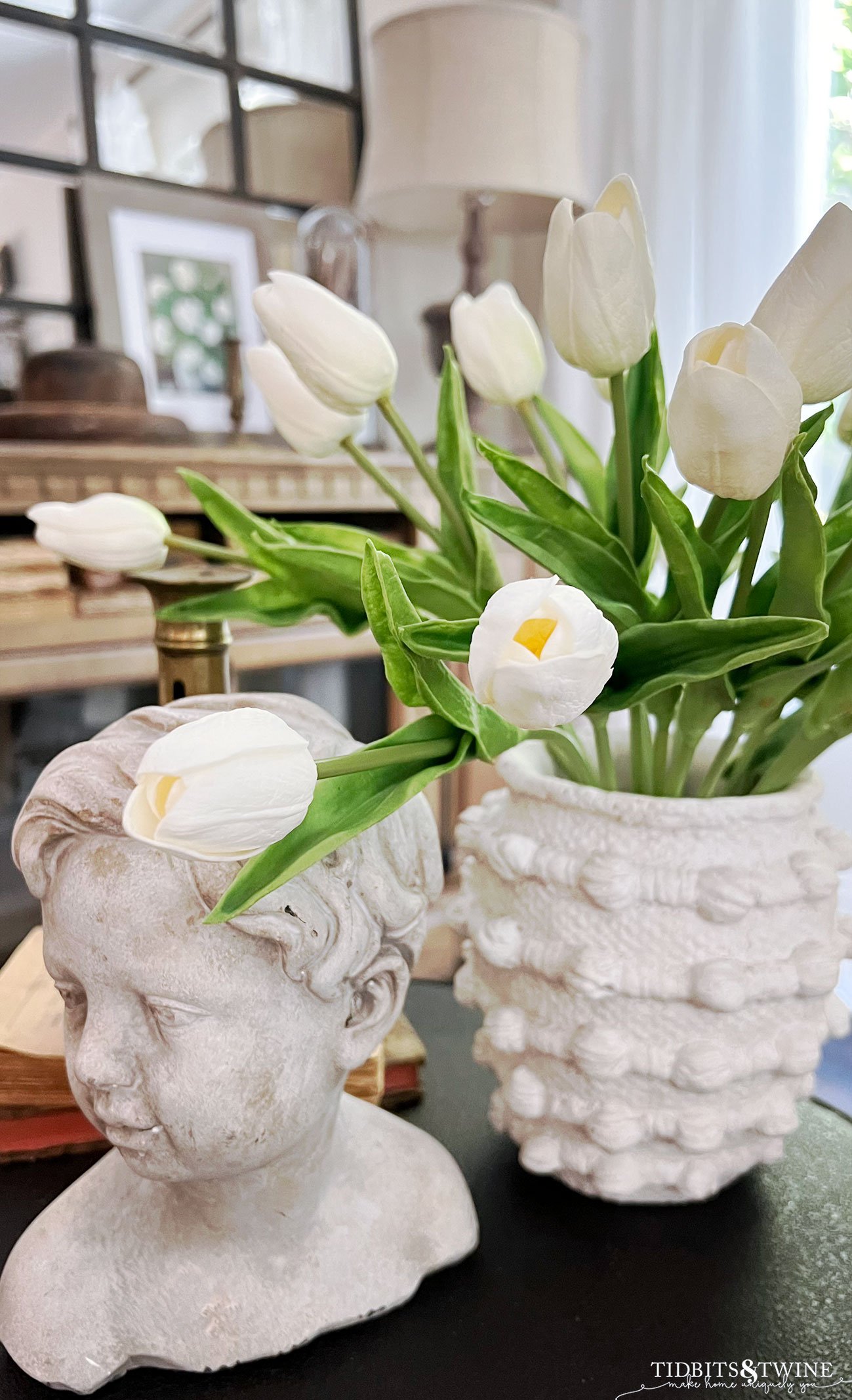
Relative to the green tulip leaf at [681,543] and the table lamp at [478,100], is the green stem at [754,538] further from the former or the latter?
the table lamp at [478,100]

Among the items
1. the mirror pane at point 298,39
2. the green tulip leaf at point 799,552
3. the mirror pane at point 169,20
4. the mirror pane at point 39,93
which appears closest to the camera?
the green tulip leaf at point 799,552

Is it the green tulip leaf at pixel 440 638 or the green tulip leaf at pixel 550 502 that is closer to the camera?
the green tulip leaf at pixel 440 638

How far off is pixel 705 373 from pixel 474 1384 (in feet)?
1.41

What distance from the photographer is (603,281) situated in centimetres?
42

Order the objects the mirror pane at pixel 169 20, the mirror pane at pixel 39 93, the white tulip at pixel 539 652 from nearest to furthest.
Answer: the white tulip at pixel 539 652 < the mirror pane at pixel 39 93 < the mirror pane at pixel 169 20

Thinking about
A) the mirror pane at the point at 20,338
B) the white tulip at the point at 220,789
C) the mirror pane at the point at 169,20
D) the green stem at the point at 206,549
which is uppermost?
the mirror pane at the point at 169,20

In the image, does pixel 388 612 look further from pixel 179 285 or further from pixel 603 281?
pixel 179 285

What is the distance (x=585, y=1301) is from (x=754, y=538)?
1.21ft

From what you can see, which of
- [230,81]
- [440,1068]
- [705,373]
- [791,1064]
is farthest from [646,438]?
[230,81]

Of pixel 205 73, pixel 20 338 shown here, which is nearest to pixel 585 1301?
pixel 20 338

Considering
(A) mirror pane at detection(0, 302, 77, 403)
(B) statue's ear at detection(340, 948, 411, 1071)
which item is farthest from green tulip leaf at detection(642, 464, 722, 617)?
(A) mirror pane at detection(0, 302, 77, 403)

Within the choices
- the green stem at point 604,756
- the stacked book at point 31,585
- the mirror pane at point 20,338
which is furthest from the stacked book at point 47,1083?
the mirror pane at point 20,338

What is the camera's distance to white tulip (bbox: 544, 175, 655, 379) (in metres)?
0.42

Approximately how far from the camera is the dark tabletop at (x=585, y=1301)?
475 mm
